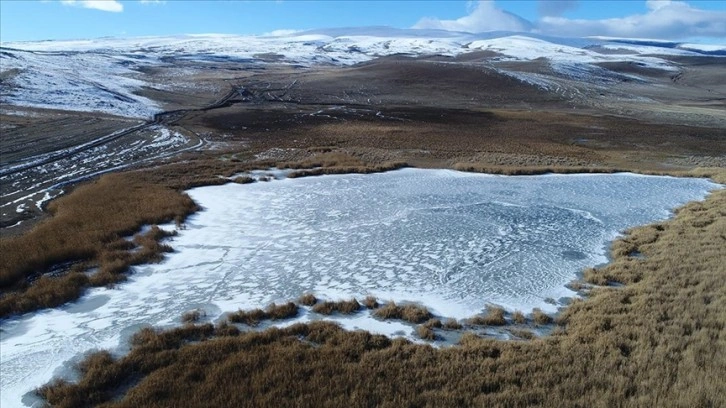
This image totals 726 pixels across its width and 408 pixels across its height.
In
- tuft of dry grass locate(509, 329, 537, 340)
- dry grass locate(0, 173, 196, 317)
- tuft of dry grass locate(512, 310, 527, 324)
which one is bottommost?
tuft of dry grass locate(509, 329, 537, 340)

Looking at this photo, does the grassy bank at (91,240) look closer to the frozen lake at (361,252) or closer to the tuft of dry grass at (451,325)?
the frozen lake at (361,252)

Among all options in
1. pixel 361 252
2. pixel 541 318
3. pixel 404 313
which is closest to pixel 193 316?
pixel 404 313

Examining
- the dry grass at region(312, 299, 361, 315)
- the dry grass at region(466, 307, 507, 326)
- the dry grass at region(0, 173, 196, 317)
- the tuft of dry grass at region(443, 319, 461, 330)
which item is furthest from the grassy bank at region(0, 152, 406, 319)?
the dry grass at region(466, 307, 507, 326)

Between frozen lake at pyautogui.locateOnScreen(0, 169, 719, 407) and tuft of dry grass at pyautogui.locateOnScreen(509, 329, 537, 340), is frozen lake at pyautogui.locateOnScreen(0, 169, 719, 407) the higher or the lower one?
the higher one

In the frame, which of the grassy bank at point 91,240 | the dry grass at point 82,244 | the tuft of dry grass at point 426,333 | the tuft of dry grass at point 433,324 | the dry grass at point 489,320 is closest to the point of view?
the tuft of dry grass at point 426,333

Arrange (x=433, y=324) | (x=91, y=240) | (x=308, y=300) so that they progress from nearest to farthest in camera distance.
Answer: (x=433, y=324), (x=308, y=300), (x=91, y=240)

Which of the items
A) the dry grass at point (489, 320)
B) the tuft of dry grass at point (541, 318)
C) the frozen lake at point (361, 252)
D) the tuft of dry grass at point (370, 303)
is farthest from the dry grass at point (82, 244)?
the tuft of dry grass at point (541, 318)

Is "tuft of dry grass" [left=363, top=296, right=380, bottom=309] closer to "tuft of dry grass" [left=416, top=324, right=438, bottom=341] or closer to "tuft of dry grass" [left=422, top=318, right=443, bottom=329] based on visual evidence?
"tuft of dry grass" [left=422, top=318, right=443, bottom=329]

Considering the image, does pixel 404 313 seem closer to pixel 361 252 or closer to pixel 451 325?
pixel 451 325

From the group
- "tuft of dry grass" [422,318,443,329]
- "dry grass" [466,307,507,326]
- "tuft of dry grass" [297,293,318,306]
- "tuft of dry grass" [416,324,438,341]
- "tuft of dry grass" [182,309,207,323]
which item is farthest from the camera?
"tuft of dry grass" [297,293,318,306]

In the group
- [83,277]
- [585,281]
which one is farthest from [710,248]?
[83,277]
